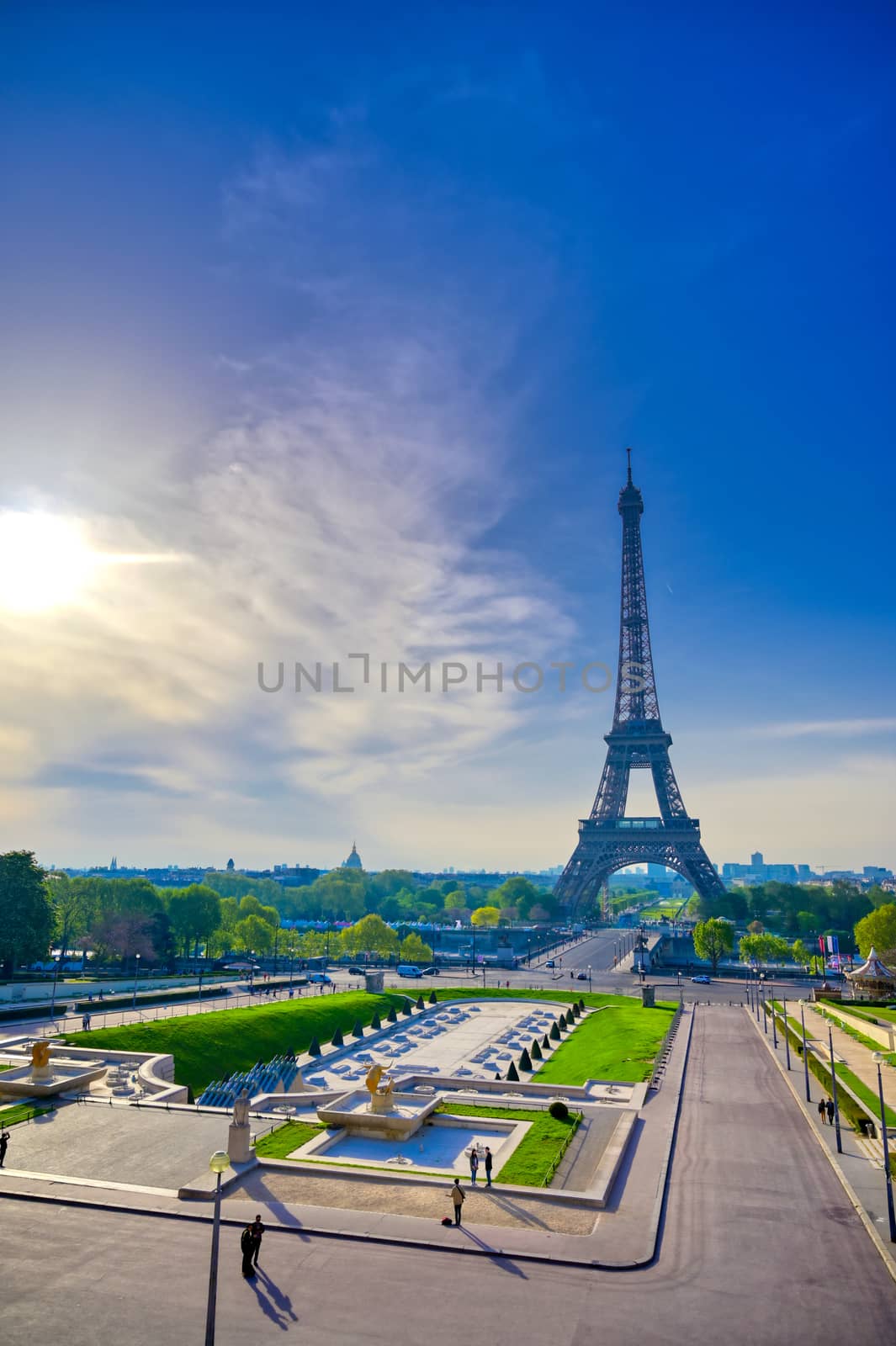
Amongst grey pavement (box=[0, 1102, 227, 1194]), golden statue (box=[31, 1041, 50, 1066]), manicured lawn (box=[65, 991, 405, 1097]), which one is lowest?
manicured lawn (box=[65, 991, 405, 1097])

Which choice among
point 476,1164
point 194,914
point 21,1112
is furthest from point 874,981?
point 194,914

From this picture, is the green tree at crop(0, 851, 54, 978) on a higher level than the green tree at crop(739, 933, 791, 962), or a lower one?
higher

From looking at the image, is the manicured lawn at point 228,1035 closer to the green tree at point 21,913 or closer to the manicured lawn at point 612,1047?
the manicured lawn at point 612,1047

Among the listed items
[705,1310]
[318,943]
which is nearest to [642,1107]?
[705,1310]

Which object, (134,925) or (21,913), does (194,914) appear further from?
(21,913)

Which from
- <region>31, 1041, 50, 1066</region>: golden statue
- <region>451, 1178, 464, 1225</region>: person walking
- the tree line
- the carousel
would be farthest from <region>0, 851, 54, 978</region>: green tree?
the carousel

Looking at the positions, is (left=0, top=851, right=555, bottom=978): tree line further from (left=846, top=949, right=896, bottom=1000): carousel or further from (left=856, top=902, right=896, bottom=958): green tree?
(left=846, top=949, right=896, bottom=1000): carousel

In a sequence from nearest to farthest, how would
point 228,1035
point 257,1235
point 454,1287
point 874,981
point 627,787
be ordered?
point 454,1287
point 257,1235
point 228,1035
point 874,981
point 627,787
